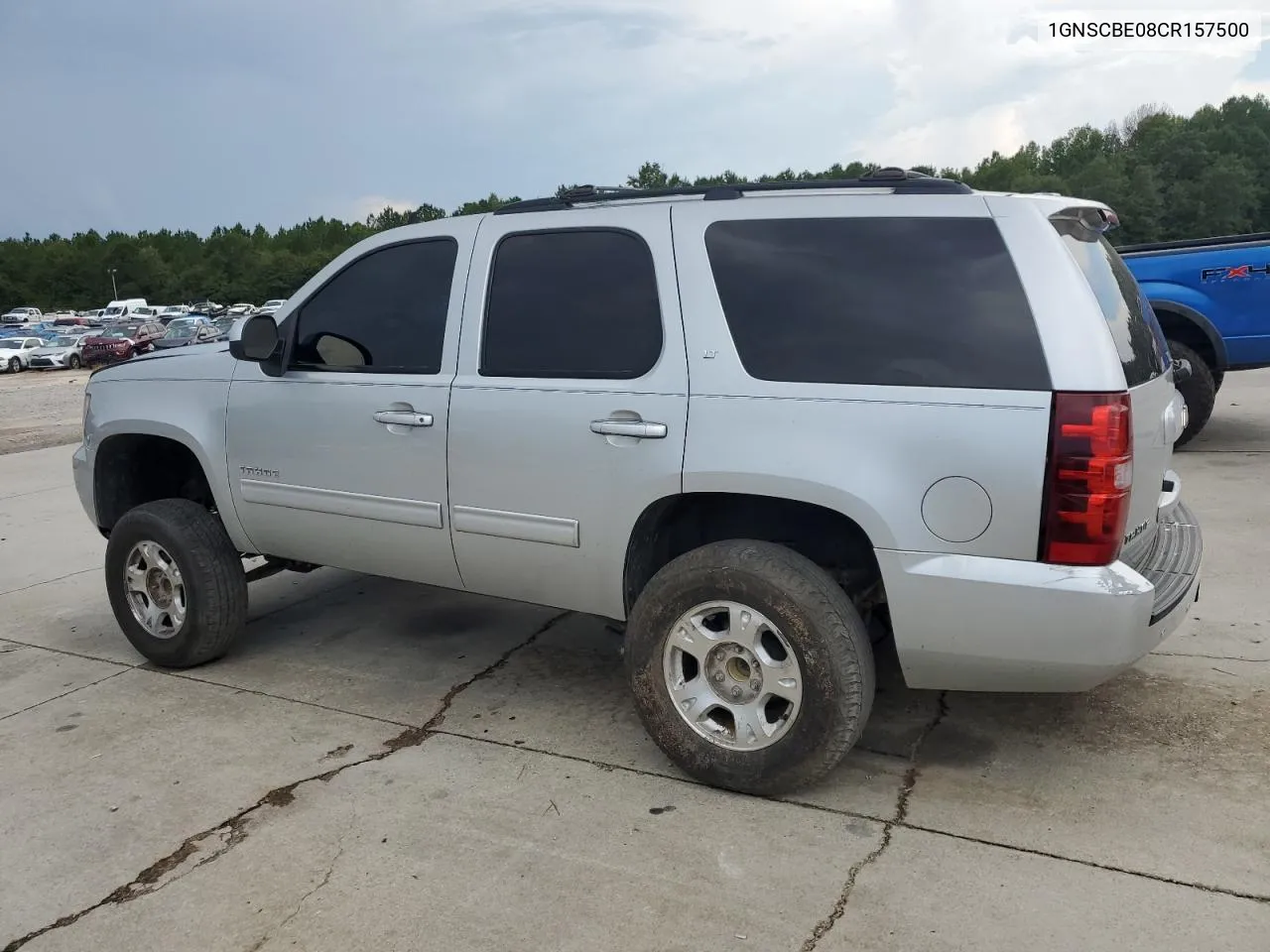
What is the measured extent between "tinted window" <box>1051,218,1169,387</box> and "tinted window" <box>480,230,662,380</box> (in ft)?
4.48

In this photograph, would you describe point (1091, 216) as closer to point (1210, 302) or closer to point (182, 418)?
point (182, 418)

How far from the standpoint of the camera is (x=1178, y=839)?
3.10 metres

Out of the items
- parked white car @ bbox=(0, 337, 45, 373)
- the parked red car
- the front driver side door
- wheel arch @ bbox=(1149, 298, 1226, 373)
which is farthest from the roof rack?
parked white car @ bbox=(0, 337, 45, 373)

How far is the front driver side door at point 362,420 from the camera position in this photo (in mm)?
4137

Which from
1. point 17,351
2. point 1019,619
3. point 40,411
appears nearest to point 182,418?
point 1019,619

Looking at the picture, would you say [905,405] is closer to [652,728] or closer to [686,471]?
[686,471]

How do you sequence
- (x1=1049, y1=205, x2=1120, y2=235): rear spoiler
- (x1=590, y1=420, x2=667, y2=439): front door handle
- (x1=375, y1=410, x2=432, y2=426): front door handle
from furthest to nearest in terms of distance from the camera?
(x1=375, y1=410, x2=432, y2=426): front door handle
(x1=590, y1=420, x2=667, y2=439): front door handle
(x1=1049, y1=205, x2=1120, y2=235): rear spoiler

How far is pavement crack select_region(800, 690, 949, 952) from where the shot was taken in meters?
2.77

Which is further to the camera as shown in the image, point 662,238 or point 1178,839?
point 662,238

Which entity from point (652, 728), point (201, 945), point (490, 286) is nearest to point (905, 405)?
point (652, 728)

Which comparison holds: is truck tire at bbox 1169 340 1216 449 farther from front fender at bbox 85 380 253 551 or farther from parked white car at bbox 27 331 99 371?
parked white car at bbox 27 331 99 371

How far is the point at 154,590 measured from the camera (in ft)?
16.2

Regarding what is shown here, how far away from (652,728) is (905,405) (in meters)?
1.38

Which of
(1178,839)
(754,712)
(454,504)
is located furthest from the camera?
(454,504)
